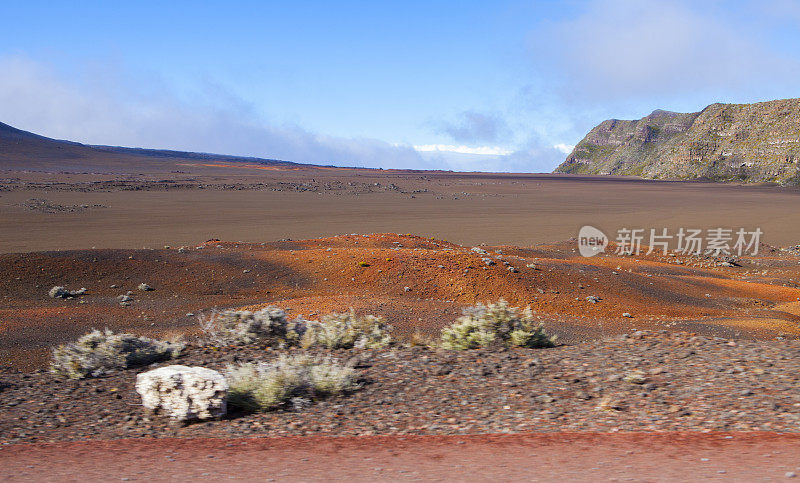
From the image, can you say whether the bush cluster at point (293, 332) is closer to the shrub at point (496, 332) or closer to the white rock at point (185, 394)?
the shrub at point (496, 332)

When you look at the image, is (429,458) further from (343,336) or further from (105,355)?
(105,355)

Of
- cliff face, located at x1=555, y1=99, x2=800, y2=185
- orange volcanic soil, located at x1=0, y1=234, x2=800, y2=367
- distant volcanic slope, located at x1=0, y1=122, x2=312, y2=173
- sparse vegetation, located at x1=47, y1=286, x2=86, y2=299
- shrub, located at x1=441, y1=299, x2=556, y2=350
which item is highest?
cliff face, located at x1=555, y1=99, x2=800, y2=185

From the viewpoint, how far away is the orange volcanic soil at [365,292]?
10602 millimetres

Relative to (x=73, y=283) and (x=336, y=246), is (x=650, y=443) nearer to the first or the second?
(x=73, y=283)

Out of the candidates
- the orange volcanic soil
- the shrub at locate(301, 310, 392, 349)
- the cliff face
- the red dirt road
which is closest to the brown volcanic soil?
the orange volcanic soil

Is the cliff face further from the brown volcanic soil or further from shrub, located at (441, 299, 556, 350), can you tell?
shrub, located at (441, 299, 556, 350)

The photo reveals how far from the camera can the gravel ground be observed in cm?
496

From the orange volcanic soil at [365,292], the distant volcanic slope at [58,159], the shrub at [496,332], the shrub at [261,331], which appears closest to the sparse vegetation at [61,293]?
the orange volcanic soil at [365,292]

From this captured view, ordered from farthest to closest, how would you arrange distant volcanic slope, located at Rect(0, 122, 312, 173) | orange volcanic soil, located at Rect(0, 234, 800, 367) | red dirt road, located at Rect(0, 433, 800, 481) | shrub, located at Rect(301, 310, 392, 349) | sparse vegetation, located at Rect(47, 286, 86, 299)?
distant volcanic slope, located at Rect(0, 122, 312, 173), sparse vegetation, located at Rect(47, 286, 86, 299), orange volcanic soil, located at Rect(0, 234, 800, 367), shrub, located at Rect(301, 310, 392, 349), red dirt road, located at Rect(0, 433, 800, 481)

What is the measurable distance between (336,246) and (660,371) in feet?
45.6

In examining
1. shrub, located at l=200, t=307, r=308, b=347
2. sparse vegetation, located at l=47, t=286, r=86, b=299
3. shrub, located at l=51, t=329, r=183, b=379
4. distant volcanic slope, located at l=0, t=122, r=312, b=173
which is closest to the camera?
shrub, located at l=51, t=329, r=183, b=379

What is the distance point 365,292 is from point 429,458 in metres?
9.47

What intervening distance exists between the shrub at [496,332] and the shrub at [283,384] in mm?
1814

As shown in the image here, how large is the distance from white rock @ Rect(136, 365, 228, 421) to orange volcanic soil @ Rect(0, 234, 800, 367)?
448 cm
